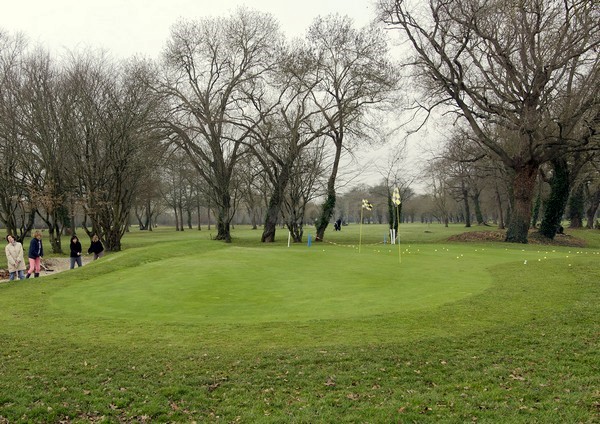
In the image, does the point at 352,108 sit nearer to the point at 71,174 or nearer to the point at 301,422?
the point at 71,174

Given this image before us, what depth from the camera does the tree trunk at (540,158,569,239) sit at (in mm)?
35781

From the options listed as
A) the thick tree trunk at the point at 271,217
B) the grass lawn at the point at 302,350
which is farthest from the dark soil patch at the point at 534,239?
the grass lawn at the point at 302,350

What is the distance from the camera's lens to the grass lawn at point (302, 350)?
6.23m

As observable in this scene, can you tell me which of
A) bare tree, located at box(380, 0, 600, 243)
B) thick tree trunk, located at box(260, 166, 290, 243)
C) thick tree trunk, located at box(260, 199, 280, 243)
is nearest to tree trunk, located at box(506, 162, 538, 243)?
bare tree, located at box(380, 0, 600, 243)

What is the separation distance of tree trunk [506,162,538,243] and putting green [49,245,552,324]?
14.9m

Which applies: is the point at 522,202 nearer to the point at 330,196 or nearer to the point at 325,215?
the point at 330,196

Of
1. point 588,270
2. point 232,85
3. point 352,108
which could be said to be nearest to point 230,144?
point 232,85

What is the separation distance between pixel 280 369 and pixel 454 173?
5571 cm

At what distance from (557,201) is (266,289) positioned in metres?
31.2

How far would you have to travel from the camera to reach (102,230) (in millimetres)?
34500

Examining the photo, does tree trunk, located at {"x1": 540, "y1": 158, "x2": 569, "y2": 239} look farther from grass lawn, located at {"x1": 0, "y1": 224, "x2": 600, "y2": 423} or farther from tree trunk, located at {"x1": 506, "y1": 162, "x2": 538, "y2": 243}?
grass lawn, located at {"x1": 0, "y1": 224, "x2": 600, "y2": 423}

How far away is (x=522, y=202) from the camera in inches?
1304

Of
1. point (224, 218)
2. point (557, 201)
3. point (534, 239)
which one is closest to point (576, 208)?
point (557, 201)

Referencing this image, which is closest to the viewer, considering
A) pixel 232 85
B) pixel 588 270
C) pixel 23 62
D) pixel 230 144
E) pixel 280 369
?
pixel 280 369
